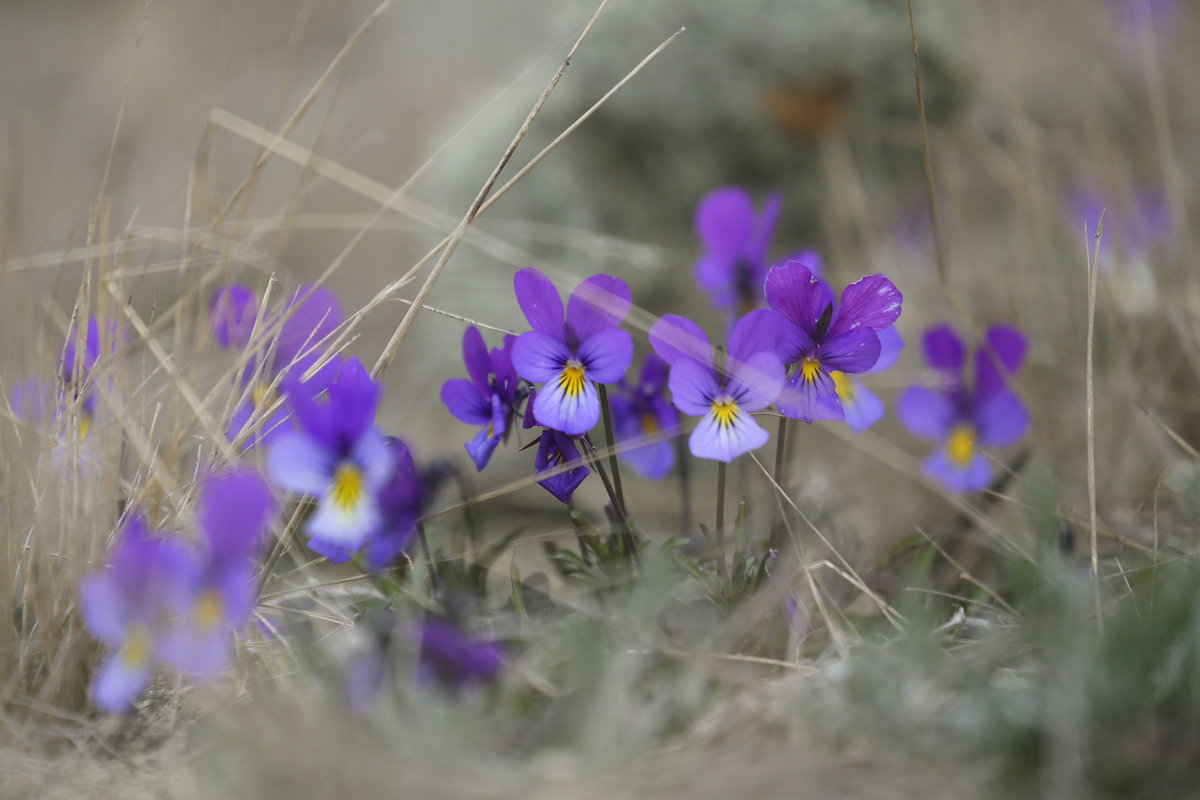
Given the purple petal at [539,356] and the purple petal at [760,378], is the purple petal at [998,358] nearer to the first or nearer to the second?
the purple petal at [760,378]

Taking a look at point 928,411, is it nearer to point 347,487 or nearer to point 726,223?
point 726,223

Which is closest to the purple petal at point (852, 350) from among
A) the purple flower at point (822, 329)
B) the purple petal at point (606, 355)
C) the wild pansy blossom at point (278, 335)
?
the purple flower at point (822, 329)

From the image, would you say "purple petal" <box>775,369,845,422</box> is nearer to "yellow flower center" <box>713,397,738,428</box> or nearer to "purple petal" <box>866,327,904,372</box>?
"yellow flower center" <box>713,397,738,428</box>

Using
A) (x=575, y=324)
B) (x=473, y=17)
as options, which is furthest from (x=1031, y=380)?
(x=473, y=17)

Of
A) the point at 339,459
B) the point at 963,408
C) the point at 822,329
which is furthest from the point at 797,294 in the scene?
the point at 963,408

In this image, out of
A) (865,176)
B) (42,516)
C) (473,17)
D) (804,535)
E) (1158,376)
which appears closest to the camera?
(42,516)

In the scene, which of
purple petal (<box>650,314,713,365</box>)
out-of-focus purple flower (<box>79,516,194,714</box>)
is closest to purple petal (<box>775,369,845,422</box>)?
purple petal (<box>650,314,713,365</box>)

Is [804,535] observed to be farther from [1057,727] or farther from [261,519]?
[261,519]
